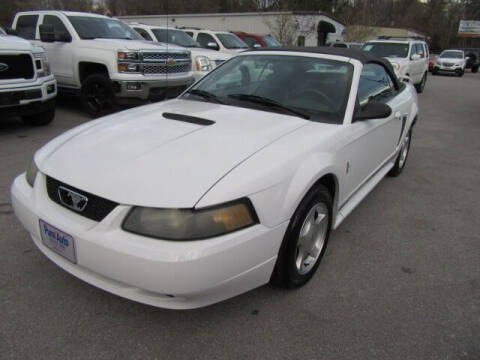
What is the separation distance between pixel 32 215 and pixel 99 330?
2.53 ft

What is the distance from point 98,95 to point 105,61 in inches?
24.9

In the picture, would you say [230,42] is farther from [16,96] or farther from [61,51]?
[16,96]

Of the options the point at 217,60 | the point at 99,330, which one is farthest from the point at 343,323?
the point at 217,60

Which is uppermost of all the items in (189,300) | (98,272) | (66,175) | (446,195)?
(66,175)

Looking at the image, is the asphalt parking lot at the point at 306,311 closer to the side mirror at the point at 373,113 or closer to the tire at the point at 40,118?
the side mirror at the point at 373,113

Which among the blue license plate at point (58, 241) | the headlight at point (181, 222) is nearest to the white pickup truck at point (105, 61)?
the blue license plate at point (58, 241)

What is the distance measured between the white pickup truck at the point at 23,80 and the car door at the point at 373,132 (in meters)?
4.74

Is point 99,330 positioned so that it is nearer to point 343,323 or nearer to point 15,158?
point 343,323

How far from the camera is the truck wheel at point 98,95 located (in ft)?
22.9

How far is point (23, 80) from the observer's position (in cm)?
567

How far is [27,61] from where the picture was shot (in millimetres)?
5758

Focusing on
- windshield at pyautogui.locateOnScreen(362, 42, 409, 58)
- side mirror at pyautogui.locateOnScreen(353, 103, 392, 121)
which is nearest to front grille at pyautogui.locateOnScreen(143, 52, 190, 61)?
side mirror at pyautogui.locateOnScreen(353, 103, 392, 121)

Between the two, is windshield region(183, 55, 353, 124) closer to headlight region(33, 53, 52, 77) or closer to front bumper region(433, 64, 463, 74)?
headlight region(33, 53, 52, 77)

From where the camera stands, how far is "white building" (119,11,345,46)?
2538 cm
